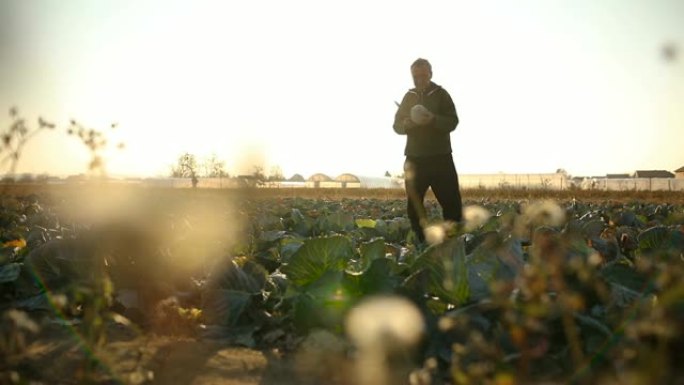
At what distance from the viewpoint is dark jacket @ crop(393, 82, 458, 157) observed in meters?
5.64

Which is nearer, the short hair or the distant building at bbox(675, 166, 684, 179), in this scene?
the short hair

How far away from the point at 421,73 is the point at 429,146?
711 millimetres

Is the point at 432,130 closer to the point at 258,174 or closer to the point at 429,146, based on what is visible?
the point at 429,146

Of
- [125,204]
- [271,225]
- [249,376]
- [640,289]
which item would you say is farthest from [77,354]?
[271,225]

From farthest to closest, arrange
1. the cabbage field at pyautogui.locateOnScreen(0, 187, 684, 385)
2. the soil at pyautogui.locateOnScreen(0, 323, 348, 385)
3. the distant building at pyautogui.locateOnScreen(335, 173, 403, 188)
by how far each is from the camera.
→ the distant building at pyautogui.locateOnScreen(335, 173, 403, 188) < the soil at pyautogui.locateOnScreen(0, 323, 348, 385) < the cabbage field at pyautogui.locateOnScreen(0, 187, 684, 385)

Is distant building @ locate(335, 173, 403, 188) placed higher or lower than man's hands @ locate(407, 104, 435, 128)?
lower

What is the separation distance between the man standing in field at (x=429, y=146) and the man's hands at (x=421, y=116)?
0.53 feet

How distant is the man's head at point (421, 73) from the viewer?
18.6ft

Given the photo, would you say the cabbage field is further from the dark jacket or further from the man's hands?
the dark jacket

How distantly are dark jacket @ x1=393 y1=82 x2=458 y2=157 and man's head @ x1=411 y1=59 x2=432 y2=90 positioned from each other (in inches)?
2.6

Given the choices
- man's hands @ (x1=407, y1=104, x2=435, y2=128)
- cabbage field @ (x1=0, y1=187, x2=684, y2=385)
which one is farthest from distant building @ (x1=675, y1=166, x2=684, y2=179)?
cabbage field @ (x1=0, y1=187, x2=684, y2=385)

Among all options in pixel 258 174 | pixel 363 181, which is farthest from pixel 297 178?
pixel 258 174

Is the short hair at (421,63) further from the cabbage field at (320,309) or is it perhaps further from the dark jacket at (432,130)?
the cabbage field at (320,309)

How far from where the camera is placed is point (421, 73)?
18.6ft
